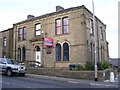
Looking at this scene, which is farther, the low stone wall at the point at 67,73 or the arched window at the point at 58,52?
the arched window at the point at 58,52

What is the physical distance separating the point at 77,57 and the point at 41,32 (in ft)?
25.2

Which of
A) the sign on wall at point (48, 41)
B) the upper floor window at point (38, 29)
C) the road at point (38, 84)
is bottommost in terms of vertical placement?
the road at point (38, 84)

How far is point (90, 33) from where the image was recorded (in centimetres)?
2920

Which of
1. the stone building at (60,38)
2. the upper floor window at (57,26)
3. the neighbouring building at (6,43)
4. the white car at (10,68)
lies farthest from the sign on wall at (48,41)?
the neighbouring building at (6,43)

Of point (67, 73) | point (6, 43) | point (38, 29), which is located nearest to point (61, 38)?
point (38, 29)

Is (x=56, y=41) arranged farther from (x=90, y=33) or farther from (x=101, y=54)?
(x=101, y=54)

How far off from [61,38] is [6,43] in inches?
547

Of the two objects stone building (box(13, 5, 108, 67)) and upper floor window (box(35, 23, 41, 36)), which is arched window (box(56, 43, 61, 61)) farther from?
upper floor window (box(35, 23, 41, 36))

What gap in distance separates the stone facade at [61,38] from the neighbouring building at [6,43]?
8.27 ft

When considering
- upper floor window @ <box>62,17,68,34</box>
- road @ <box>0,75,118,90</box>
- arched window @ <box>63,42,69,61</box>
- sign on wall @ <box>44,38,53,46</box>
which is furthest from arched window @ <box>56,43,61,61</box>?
road @ <box>0,75,118,90</box>

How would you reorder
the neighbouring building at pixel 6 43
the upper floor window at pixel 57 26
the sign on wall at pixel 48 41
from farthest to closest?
1. the neighbouring building at pixel 6 43
2. the upper floor window at pixel 57 26
3. the sign on wall at pixel 48 41

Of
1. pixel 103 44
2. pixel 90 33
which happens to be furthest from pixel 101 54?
pixel 90 33

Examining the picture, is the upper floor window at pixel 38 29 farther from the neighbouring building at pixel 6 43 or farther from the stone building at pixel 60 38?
the neighbouring building at pixel 6 43

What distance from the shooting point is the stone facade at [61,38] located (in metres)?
27.2
